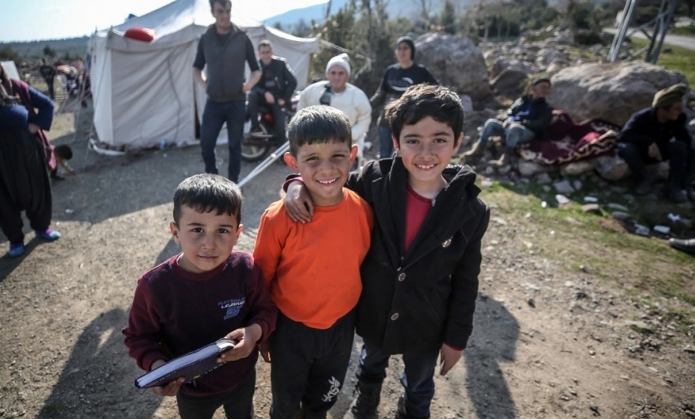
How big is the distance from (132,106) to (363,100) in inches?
234

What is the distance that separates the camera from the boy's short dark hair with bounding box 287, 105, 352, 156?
4.94 ft

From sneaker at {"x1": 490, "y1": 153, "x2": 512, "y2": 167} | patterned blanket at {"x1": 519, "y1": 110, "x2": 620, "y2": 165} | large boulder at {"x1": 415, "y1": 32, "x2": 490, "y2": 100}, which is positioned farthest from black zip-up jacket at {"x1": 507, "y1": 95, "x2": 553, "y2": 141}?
large boulder at {"x1": 415, "y1": 32, "x2": 490, "y2": 100}

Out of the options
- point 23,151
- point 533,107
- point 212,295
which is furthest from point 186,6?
point 212,295

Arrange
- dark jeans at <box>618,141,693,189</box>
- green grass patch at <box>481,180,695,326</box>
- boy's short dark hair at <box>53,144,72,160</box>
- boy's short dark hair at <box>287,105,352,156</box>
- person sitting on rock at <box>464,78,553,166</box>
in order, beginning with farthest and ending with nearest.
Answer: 1. person sitting on rock at <box>464,78,553,166</box>
2. boy's short dark hair at <box>53,144,72,160</box>
3. dark jeans at <box>618,141,693,189</box>
4. green grass patch at <box>481,180,695,326</box>
5. boy's short dark hair at <box>287,105,352,156</box>

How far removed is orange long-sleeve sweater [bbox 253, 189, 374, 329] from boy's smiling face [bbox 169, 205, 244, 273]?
17 cm

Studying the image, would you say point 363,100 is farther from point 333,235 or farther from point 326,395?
point 326,395

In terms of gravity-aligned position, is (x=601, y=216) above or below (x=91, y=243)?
above

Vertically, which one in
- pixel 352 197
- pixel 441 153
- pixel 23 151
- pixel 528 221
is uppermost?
pixel 441 153

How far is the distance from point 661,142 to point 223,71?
6.34 m

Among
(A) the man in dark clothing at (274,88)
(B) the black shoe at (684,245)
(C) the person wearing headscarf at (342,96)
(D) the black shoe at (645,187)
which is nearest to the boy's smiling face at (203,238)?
(C) the person wearing headscarf at (342,96)

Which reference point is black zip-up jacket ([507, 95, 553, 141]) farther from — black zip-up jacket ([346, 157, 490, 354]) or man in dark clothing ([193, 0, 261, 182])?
black zip-up jacket ([346, 157, 490, 354])

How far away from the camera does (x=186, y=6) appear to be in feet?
27.1

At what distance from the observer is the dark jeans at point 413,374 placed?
1.91 metres

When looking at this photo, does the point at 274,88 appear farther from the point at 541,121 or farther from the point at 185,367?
the point at 185,367
